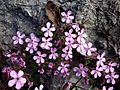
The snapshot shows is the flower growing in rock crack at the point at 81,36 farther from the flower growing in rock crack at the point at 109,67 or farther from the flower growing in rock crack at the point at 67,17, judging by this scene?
the flower growing in rock crack at the point at 109,67

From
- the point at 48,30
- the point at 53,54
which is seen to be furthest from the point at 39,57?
the point at 48,30

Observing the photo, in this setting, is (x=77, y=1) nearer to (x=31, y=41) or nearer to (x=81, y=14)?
(x=81, y=14)

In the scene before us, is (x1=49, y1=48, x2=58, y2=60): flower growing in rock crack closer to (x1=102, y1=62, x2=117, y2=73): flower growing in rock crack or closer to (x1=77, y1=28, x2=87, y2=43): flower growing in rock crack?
(x1=77, y1=28, x2=87, y2=43): flower growing in rock crack

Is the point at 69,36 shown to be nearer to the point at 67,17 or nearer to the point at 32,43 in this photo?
the point at 67,17

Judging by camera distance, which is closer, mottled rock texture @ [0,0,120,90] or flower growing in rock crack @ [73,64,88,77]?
flower growing in rock crack @ [73,64,88,77]

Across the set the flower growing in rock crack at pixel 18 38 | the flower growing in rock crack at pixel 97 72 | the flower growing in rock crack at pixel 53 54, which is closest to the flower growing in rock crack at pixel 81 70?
the flower growing in rock crack at pixel 97 72

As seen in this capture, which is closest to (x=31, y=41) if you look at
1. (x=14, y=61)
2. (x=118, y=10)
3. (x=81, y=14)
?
(x=14, y=61)

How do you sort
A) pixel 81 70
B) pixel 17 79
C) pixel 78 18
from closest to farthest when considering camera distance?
pixel 17 79
pixel 81 70
pixel 78 18

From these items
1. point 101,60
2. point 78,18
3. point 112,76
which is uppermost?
point 78,18

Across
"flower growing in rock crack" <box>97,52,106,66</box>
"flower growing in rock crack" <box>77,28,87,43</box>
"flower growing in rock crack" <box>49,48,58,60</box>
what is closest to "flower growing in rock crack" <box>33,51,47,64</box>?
"flower growing in rock crack" <box>49,48,58,60</box>
